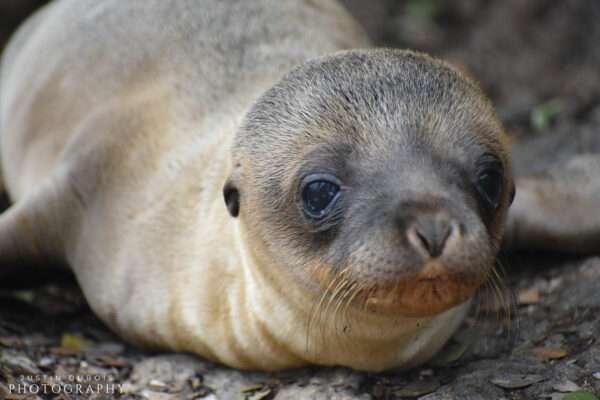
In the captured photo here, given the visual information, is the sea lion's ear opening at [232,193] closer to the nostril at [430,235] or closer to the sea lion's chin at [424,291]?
the sea lion's chin at [424,291]

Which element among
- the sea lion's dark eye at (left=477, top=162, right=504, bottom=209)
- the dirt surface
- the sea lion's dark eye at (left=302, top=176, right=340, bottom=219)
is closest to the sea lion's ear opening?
the sea lion's dark eye at (left=302, top=176, right=340, bottom=219)

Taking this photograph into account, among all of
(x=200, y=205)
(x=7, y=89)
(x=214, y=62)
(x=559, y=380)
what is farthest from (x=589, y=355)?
(x=7, y=89)

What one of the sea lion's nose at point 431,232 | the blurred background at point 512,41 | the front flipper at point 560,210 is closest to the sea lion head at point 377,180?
the sea lion's nose at point 431,232

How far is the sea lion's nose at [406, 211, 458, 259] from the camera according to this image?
10.2ft

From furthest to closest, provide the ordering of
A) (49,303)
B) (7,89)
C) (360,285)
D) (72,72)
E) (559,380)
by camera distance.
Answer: (7,89)
(72,72)
(49,303)
(559,380)
(360,285)

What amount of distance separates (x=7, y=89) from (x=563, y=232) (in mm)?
4320

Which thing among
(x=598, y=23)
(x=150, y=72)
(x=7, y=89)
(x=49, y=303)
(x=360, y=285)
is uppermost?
(x=598, y=23)

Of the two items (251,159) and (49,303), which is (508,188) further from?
(49,303)

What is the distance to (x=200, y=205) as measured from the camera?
15.3 feet

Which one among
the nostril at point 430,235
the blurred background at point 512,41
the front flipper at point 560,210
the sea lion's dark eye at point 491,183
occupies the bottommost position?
the nostril at point 430,235

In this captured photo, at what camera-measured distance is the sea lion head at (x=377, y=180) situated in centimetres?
320

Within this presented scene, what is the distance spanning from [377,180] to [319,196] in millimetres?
301

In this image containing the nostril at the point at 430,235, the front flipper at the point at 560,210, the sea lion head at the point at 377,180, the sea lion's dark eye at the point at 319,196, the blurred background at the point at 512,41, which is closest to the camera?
the nostril at the point at 430,235

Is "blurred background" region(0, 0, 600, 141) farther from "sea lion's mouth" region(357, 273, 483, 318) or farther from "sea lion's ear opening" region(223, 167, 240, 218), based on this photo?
"sea lion's mouth" region(357, 273, 483, 318)
